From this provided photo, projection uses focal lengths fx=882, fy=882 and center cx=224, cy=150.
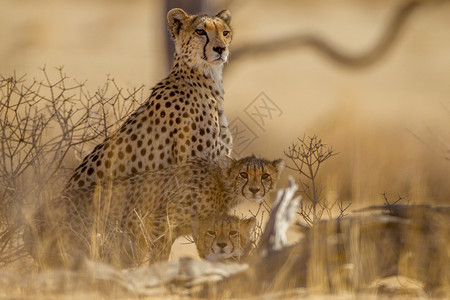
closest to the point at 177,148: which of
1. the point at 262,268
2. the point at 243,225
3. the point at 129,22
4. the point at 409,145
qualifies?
the point at 243,225

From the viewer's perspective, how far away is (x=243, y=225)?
5.38 metres

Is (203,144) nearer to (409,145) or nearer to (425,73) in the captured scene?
(409,145)

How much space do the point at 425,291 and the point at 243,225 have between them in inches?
51.8

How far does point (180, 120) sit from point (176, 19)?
85 cm

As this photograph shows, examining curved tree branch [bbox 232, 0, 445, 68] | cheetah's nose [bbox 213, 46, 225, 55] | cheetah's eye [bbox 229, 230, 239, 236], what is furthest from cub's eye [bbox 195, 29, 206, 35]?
curved tree branch [bbox 232, 0, 445, 68]

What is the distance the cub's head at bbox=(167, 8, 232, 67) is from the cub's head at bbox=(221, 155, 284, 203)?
87 cm

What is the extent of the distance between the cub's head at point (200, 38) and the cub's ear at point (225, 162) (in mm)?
832

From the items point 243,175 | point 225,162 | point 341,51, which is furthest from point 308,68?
point 243,175

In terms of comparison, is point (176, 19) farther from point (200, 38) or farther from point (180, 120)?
point (180, 120)

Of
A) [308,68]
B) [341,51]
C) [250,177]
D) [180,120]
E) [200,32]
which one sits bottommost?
[250,177]

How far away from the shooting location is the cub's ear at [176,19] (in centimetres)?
628

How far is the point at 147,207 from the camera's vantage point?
5484mm

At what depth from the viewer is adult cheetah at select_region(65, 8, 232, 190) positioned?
18.9ft

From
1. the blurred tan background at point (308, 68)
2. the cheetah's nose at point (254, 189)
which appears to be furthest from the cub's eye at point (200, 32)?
the blurred tan background at point (308, 68)
